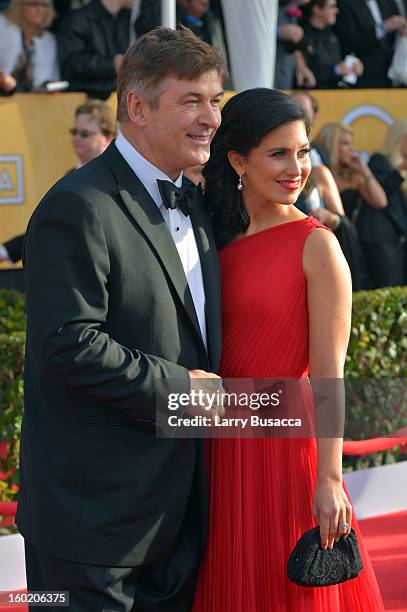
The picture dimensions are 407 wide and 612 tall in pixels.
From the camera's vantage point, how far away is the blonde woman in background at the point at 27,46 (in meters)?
7.90

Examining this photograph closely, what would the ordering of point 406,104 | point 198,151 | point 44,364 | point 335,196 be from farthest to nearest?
point 406,104 < point 335,196 < point 198,151 < point 44,364

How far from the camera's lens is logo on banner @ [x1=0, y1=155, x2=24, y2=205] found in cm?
798

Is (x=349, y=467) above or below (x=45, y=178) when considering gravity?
below

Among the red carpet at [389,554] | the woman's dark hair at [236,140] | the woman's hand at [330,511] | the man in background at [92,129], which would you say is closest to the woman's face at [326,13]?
the man in background at [92,129]

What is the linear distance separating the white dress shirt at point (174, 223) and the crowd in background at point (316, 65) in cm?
370

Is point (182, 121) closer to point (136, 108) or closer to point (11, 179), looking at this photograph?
point (136, 108)

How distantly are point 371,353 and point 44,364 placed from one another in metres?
3.81

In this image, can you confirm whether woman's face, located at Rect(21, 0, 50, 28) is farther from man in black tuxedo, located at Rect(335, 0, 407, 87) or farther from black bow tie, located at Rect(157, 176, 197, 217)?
black bow tie, located at Rect(157, 176, 197, 217)

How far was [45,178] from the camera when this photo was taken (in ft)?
26.9

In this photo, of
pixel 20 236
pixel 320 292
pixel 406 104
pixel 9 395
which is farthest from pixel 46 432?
pixel 406 104

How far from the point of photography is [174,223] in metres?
2.91

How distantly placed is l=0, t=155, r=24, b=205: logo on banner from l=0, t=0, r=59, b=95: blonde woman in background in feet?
1.64

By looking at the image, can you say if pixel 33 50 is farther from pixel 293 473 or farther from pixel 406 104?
pixel 293 473

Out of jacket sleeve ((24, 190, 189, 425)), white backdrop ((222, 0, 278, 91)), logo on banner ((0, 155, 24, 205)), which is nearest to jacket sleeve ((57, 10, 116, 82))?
logo on banner ((0, 155, 24, 205))
